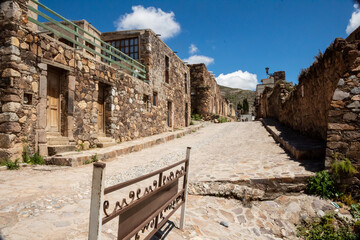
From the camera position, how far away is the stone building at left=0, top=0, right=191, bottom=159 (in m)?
5.20

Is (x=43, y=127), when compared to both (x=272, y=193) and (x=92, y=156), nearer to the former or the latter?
(x=92, y=156)

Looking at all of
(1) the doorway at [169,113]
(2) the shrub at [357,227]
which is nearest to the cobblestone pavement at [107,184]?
(2) the shrub at [357,227]

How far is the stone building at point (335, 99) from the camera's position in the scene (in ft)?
14.4

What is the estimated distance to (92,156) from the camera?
6.32m

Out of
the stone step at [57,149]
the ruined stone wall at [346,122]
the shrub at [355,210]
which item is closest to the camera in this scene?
the shrub at [355,210]

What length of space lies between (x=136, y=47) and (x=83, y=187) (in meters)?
10.4

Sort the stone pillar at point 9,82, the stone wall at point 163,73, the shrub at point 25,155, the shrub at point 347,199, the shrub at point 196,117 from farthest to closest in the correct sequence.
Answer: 1. the shrub at point 196,117
2. the stone wall at point 163,73
3. the shrub at point 25,155
4. the stone pillar at point 9,82
5. the shrub at point 347,199

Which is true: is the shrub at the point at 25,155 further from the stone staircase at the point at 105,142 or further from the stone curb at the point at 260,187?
the stone curb at the point at 260,187

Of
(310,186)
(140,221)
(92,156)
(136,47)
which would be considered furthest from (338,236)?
(136,47)

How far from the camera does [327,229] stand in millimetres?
3582

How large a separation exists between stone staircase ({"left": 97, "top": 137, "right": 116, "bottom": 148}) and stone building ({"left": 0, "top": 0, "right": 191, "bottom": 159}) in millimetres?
34

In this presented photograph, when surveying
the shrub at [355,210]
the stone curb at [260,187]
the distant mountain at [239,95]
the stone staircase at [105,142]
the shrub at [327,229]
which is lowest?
the shrub at [327,229]

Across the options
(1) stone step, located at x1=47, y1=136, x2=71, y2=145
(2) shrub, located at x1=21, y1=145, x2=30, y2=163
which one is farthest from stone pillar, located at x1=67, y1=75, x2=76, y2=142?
(2) shrub, located at x1=21, y1=145, x2=30, y2=163

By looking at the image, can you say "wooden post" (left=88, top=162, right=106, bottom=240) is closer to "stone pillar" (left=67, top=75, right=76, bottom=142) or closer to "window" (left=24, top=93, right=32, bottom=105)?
"window" (left=24, top=93, right=32, bottom=105)
